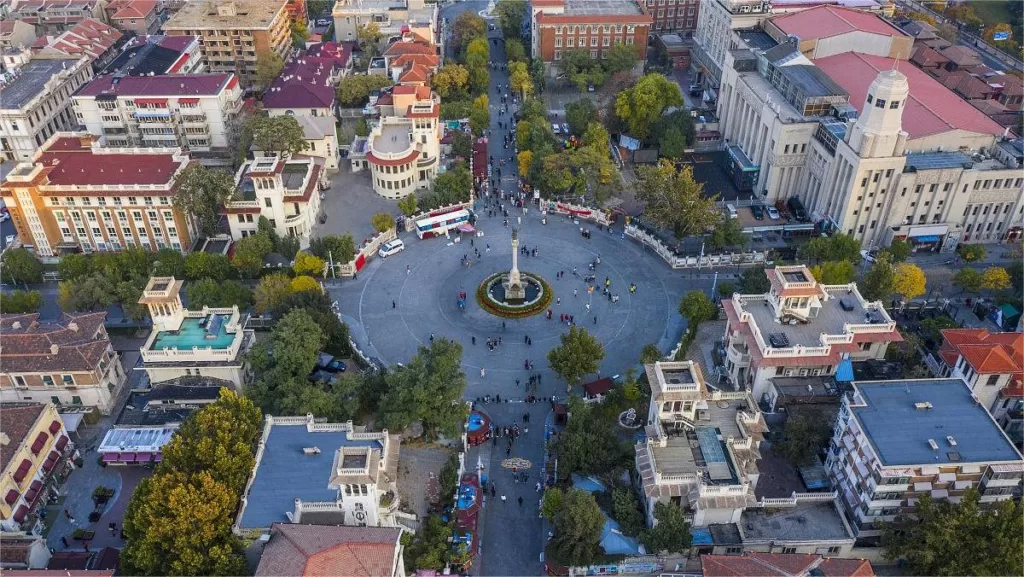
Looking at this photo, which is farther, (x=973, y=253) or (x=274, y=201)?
(x=274, y=201)

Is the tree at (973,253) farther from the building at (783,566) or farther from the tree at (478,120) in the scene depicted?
the tree at (478,120)

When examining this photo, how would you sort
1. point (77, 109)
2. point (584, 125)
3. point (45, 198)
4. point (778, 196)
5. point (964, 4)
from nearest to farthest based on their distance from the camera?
point (45, 198)
point (778, 196)
point (77, 109)
point (584, 125)
point (964, 4)

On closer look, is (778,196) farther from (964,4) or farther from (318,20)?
(318,20)

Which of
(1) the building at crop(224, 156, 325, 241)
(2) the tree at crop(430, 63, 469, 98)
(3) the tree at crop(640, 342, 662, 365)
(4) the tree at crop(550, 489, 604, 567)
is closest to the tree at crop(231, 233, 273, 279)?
(1) the building at crop(224, 156, 325, 241)

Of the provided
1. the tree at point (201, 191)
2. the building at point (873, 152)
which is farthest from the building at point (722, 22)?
the tree at point (201, 191)

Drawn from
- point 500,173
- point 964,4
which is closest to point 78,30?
point 500,173

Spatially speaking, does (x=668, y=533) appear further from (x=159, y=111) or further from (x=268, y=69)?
(x=268, y=69)

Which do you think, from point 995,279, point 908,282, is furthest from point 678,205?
point 995,279
